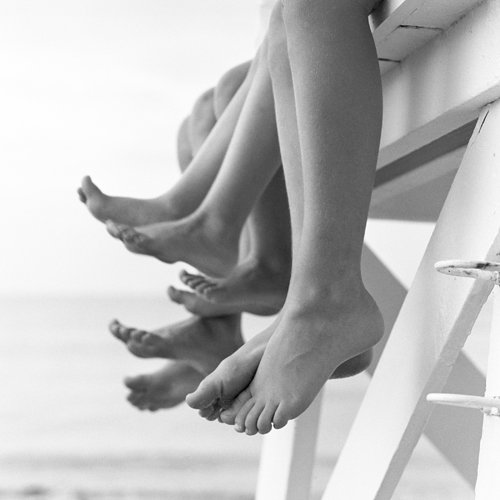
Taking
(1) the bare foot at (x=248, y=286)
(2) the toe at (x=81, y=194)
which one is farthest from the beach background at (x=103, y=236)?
(2) the toe at (x=81, y=194)

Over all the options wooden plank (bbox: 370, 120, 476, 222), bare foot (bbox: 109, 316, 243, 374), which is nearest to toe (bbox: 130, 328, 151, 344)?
bare foot (bbox: 109, 316, 243, 374)

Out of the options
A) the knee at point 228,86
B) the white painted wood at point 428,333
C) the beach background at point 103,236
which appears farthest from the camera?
the beach background at point 103,236

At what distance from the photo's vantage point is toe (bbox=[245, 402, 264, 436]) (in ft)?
2.75

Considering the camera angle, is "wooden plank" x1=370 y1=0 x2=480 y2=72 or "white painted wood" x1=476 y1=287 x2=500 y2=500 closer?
"white painted wood" x1=476 y1=287 x2=500 y2=500

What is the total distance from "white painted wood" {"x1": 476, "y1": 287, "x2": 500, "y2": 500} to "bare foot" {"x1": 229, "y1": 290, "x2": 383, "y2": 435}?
Result: 0.15 metres

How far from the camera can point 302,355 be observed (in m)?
0.86

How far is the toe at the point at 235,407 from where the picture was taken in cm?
88

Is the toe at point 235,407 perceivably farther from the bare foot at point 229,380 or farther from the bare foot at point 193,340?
the bare foot at point 193,340

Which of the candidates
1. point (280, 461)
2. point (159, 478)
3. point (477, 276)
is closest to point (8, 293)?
point (159, 478)

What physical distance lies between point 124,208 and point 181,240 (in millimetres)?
107

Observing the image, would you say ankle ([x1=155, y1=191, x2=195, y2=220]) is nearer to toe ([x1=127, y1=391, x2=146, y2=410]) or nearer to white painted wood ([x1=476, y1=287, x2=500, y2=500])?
toe ([x1=127, y1=391, x2=146, y2=410])

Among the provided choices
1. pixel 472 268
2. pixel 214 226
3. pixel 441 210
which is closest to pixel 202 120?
pixel 214 226

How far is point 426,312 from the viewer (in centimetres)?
88

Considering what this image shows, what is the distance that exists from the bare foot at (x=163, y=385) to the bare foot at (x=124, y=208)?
1.23 ft
